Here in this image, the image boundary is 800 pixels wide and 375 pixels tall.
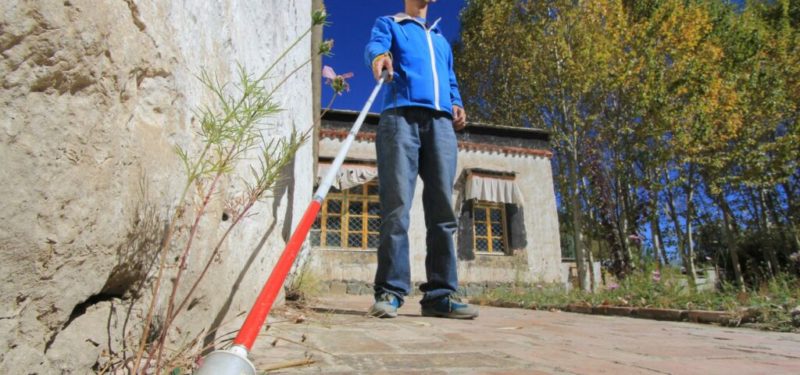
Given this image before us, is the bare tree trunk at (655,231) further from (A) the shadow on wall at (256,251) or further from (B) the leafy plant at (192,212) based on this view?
(B) the leafy plant at (192,212)

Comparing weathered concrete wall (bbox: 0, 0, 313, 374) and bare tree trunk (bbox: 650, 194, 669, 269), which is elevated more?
bare tree trunk (bbox: 650, 194, 669, 269)

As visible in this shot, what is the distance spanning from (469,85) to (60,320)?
16.8 m

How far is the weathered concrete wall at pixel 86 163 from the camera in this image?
0.62 metres

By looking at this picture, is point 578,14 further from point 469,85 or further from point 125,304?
point 125,304

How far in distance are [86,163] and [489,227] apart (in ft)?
36.0

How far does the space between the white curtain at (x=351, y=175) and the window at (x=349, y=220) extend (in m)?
0.29

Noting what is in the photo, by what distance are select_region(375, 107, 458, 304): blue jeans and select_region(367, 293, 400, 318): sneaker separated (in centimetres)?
4

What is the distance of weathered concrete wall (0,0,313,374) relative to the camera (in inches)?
24.3

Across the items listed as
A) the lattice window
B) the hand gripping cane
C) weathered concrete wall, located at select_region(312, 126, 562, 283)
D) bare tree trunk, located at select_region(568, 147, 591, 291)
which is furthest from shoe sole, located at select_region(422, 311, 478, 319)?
bare tree trunk, located at select_region(568, 147, 591, 291)

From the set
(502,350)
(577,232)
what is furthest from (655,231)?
(502,350)

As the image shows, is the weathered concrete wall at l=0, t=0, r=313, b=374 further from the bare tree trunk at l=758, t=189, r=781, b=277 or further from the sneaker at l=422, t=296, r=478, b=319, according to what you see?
the bare tree trunk at l=758, t=189, r=781, b=277

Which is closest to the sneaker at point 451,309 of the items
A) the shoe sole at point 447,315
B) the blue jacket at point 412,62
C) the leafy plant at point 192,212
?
the shoe sole at point 447,315

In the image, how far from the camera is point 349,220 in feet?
33.7

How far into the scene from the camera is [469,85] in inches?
658
